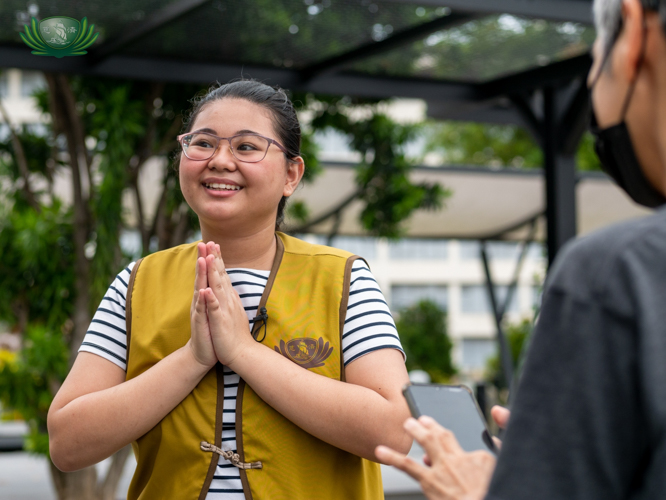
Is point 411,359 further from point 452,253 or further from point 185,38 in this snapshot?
point 452,253

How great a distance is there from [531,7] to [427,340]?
39.0 feet

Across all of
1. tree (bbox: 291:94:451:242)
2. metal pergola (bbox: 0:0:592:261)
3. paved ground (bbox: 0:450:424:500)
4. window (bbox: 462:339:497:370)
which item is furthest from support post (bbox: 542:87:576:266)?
window (bbox: 462:339:497:370)

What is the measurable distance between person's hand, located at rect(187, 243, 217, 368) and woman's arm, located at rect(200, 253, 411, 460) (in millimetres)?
12

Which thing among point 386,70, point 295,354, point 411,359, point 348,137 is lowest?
point 411,359

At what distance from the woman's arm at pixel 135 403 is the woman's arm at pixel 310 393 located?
33 millimetres

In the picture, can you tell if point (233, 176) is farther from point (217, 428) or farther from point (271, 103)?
point (217, 428)

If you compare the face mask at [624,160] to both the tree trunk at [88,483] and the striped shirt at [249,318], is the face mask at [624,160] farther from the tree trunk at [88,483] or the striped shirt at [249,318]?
the tree trunk at [88,483]

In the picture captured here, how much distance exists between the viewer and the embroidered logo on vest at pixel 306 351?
1609 mm

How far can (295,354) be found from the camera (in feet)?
5.30

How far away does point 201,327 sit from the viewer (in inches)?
60.6

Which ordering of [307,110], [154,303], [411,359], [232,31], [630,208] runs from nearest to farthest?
1. [154,303]
2. [232,31]
3. [307,110]
4. [630,208]
5. [411,359]

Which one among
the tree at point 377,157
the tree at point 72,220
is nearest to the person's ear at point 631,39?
the tree at point 72,220

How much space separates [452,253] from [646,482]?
42.2 m

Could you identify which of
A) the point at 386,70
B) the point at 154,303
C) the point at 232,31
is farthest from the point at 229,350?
the point at 386,70
